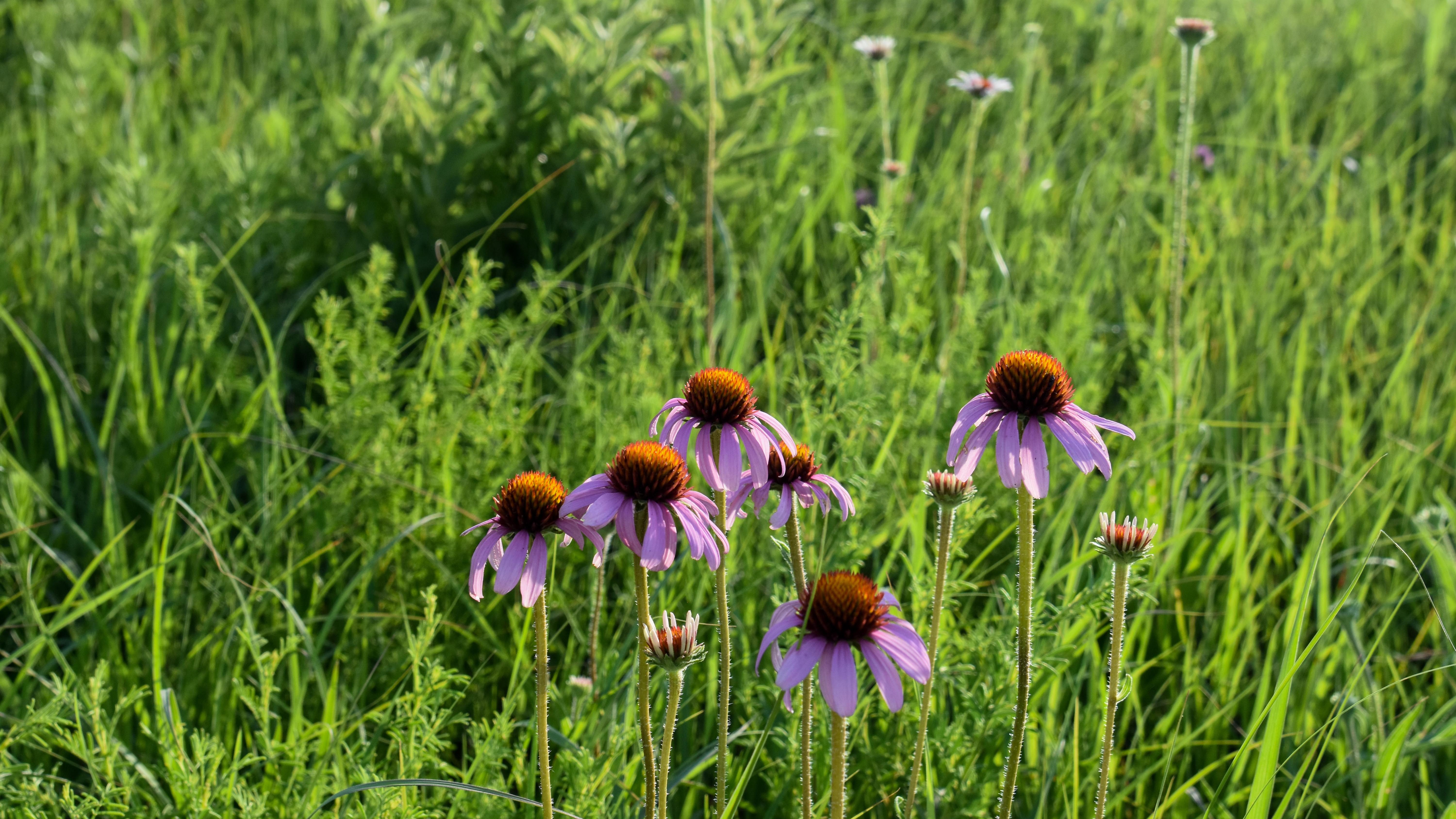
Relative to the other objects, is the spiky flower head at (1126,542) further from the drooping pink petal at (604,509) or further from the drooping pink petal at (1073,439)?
the drooping pink petal at (604,509)

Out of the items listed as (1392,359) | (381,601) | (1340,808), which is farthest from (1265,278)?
(381,601)

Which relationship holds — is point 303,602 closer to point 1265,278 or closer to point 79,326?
point 79,326

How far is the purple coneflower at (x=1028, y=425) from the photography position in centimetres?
95

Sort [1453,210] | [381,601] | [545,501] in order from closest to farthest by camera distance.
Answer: [545,501] → [381,601] → [1453,210]

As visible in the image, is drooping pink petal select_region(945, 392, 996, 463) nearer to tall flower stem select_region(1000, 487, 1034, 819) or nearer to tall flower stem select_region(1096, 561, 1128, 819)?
tall flower stem select_region(1000, 487, 1034, 819)

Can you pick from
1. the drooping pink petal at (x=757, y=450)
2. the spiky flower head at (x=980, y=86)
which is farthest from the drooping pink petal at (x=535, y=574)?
the spiky flower head at (x=980, y=86)

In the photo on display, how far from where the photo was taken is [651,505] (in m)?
0.95

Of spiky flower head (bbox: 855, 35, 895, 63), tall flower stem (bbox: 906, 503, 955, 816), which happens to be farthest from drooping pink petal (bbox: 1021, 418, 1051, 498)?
spiky flower head (bbox: 855, 35, 895, 63)

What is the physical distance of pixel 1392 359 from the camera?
2.55 metres

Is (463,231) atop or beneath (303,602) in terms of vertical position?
→ atop

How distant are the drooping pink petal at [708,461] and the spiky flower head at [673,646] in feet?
0.39

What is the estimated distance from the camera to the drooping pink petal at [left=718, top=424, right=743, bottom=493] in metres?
1.00

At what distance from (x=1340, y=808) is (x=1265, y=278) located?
1465 mm

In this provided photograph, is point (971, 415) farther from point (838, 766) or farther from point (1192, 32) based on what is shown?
point (1192, 32)
